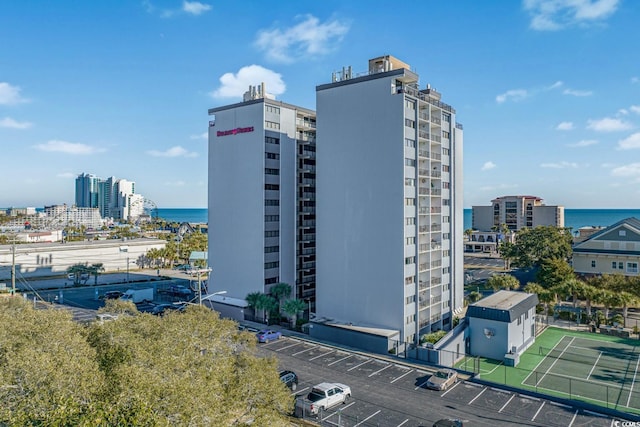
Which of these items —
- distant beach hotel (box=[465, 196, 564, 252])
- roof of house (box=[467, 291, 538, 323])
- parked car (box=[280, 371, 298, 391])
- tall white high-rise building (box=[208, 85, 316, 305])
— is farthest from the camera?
distant beach hotel (box=[465, 196, 564, 252])

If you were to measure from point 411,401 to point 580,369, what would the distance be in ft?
60.2

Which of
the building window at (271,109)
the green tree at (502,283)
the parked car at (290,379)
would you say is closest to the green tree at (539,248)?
the green tree at (502,283)

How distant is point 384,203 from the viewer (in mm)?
46875

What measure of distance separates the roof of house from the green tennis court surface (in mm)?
4126

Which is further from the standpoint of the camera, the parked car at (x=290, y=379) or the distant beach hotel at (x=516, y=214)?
the distant beach hotel at (x=516, y=214)

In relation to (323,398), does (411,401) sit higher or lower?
lower

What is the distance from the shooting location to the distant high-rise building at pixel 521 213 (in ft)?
564

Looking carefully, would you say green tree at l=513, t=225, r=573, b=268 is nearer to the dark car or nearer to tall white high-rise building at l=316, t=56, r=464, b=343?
tall white high-rise building at l=316, t=56, r=464, b=343

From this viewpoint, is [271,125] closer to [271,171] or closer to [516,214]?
[271,171]

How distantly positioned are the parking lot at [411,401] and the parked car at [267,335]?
5851 mm

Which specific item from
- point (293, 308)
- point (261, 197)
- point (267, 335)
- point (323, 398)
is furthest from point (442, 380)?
point (261, 197)

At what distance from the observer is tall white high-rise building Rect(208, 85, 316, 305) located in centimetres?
5547

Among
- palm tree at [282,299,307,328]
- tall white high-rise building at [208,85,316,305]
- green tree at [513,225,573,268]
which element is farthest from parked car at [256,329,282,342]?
green tree at [513,225,573,268]

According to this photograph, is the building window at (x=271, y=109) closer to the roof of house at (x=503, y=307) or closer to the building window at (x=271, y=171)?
the building window at (x=271, y=171)
